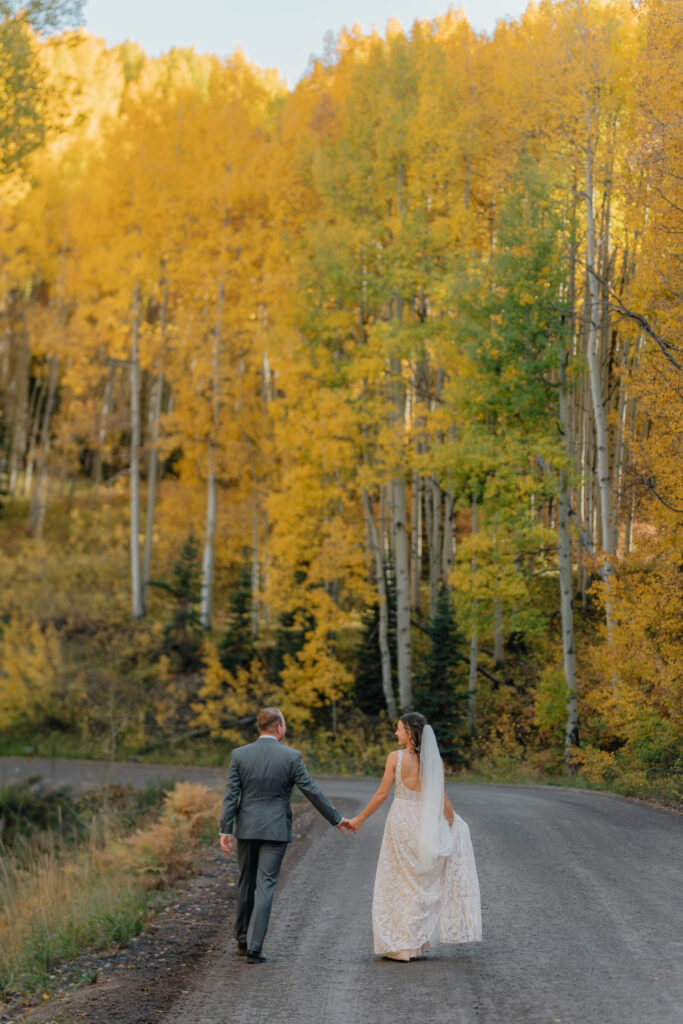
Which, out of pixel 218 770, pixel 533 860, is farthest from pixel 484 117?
pixel 533 860

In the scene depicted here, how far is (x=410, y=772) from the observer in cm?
641

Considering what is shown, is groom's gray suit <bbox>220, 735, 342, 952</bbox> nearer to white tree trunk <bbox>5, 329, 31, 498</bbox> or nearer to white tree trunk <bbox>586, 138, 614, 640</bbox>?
white tree trunk <bbox>586, 138, 614, 640</bbox>

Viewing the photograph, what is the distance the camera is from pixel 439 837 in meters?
6.25

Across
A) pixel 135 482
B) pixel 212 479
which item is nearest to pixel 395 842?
pixel 212 479

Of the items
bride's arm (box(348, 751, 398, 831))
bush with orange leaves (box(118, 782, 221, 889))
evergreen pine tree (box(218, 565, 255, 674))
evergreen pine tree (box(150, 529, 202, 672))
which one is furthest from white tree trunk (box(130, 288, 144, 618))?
bride's arm (box(348, 751, 398, 831))

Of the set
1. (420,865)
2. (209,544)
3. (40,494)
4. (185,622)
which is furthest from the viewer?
(40,494)

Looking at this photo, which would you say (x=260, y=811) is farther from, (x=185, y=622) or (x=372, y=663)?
(x=185, y=622)

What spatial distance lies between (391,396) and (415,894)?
17.1 m

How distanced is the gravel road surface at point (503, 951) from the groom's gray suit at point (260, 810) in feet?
1.61

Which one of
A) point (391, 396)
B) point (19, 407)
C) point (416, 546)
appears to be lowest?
point (416, 546)

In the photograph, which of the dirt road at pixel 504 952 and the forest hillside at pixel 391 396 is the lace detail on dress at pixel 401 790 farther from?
the forest hillside at pixel 391 396

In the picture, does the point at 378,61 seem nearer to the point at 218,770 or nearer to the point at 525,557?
the point at 525,557

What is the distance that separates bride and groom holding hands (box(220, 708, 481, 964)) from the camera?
6.10m

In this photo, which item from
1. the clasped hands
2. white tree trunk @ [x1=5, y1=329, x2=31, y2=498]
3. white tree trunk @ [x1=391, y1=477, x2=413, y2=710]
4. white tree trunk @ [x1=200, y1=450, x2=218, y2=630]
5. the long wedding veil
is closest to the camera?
the long wedding veil
